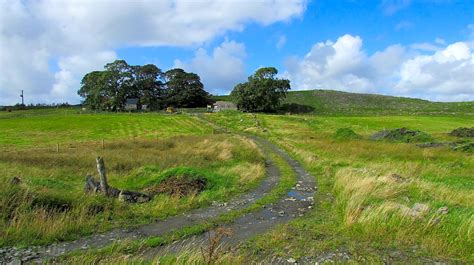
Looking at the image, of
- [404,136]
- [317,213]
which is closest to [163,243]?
[317,213]

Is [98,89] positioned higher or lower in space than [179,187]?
higher

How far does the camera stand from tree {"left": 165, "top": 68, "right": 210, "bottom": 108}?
13650 centimetres

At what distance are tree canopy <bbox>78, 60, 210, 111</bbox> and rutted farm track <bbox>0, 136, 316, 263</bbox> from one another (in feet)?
396

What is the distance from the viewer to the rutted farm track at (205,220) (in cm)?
935

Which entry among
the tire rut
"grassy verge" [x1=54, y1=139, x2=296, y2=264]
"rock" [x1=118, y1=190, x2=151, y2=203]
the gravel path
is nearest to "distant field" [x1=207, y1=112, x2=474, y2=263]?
the gravel path

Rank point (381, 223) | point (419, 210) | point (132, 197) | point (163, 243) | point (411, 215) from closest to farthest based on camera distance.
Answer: point (163, 243) < point (381, 223) < point (411, 215) < point (419, 210) < point (132, 197)

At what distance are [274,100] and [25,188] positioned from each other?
353ft

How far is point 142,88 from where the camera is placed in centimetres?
13838

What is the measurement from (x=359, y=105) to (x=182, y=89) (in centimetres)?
6940

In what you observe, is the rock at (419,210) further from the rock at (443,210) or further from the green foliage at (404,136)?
the green foliage at (404,136)

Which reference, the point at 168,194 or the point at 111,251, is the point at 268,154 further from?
the point at 111,251

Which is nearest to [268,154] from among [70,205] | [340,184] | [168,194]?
[340,184]

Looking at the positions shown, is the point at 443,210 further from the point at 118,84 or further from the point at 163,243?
the point at 118,84

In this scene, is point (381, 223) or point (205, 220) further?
point (205, 220)
